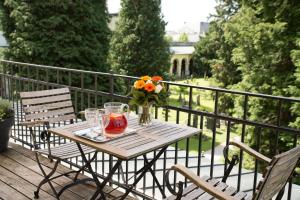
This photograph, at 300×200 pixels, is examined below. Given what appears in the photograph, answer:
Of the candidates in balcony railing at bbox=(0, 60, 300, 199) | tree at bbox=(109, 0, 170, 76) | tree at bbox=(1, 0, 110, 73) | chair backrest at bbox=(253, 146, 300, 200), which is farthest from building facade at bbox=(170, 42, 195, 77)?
chair backrest at bbox=(253, 146, 300, 200)

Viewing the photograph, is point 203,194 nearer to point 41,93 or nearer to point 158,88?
point 158,88

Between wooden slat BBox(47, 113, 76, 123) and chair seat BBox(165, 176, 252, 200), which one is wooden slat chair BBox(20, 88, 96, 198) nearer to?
wooden slat BBox(47, 113, 76, 123)

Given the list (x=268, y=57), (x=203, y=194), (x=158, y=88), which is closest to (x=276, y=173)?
(x=203, y=194)

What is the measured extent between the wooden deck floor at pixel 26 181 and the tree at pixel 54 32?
10.1 meters

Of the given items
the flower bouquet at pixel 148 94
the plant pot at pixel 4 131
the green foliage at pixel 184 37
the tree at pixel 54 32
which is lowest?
the plant pot at pixel 4 131

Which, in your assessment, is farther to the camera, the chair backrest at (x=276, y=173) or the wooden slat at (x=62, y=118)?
the wooden slat at (x=62, y=118)

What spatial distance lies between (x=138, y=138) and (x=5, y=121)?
2.45 metres

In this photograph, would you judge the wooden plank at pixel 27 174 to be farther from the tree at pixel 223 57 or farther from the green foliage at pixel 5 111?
the tree at pixel 223 57

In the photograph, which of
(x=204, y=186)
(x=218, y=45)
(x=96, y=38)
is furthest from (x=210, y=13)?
(x=204, y=186)

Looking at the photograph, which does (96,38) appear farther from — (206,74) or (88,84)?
(206,74)

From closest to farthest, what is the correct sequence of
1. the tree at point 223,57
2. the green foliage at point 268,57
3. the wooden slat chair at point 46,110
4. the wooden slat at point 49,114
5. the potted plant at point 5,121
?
the wooden slat chair at point 46,110, the wooden slat at point 49,114, the potted plant at point 5,121, the green foliage at point 268,57, the tree at point 223,57

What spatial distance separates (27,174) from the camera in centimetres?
362

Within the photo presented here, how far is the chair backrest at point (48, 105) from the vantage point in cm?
340

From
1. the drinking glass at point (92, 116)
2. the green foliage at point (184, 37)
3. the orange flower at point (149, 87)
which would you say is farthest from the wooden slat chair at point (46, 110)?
the green foliage at point (184, 37)
